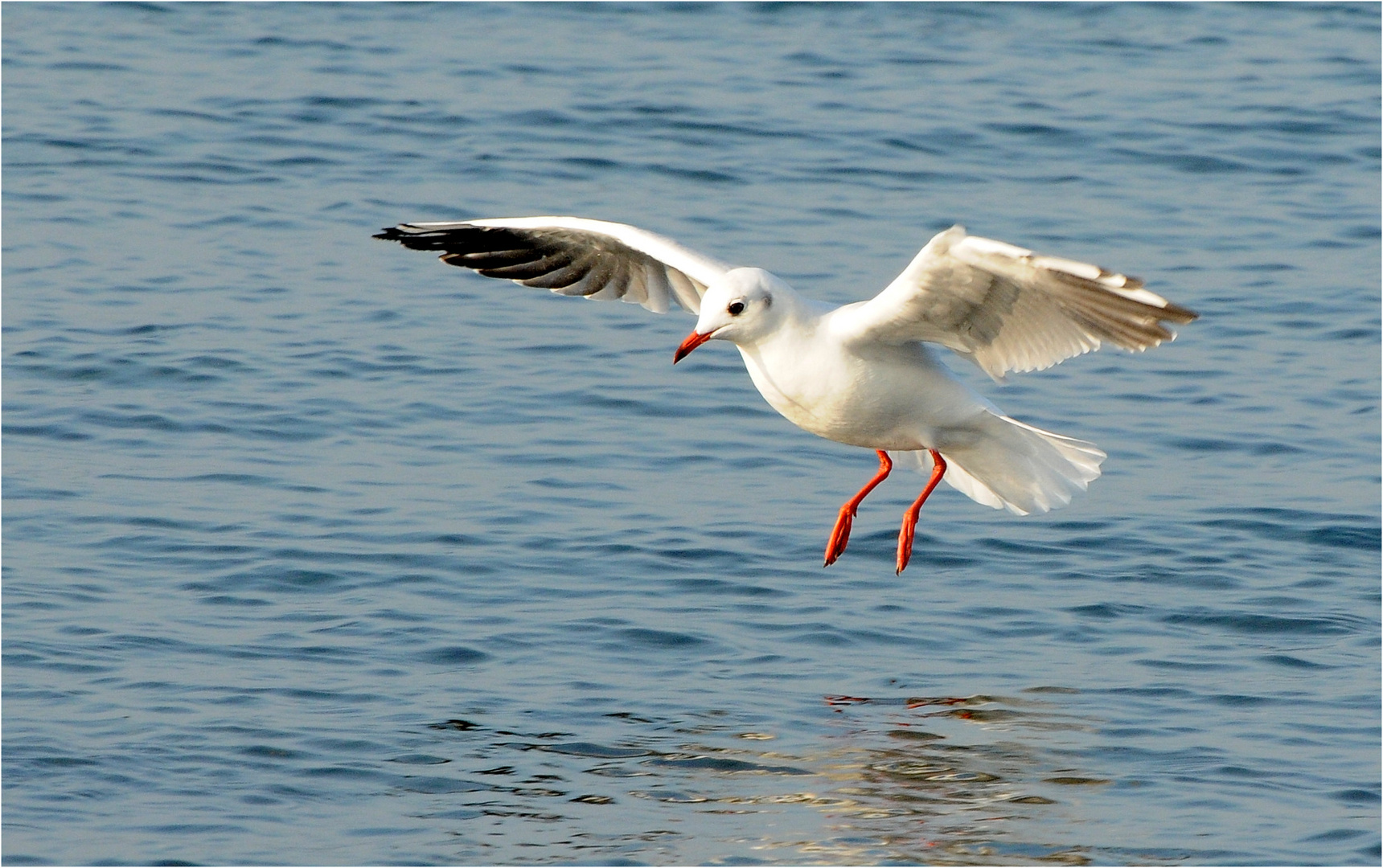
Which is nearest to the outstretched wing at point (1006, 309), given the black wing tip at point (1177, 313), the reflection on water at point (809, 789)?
the black wing tip at point (1177, 313)

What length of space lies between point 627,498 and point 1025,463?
8.12ft

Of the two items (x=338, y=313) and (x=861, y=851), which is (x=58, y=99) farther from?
(x=861, y=851)

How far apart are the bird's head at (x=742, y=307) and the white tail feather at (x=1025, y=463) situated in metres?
1.10

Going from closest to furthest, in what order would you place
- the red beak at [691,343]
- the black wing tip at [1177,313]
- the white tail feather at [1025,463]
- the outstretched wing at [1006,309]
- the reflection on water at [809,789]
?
the black wing tip at [1177,313], the outstretched wing at [1006,309], the reflection on water at [809,789], the red beak at [691,343], the white tail feather at [1025,463]

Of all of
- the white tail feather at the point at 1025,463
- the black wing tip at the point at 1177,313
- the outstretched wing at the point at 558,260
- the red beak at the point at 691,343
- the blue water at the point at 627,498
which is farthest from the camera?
the outstretched wing at the point at 558,260

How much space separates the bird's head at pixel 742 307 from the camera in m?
8.16

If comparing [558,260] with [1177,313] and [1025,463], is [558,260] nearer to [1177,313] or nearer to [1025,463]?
[1025,463]

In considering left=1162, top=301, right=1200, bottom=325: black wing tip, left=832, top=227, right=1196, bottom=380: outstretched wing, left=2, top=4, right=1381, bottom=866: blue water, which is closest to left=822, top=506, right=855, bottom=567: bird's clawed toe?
left=2, top=4, right=1381, bottom=866: blue water

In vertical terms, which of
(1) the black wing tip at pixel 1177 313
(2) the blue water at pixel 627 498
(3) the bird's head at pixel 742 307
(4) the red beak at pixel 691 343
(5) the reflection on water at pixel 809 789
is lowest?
(5) the reflection on water at pixel 809 789

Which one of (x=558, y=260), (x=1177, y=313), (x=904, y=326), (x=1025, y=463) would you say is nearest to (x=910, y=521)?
(x=1025, y=463)

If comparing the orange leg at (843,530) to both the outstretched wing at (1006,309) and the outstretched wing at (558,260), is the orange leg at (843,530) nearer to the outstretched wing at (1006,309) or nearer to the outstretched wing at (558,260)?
the outstretched wing at (1006,309)

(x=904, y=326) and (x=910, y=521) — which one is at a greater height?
(x=904, y=326)

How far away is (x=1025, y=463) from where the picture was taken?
898 centimetres

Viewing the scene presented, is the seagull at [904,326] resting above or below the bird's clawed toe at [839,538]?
above
